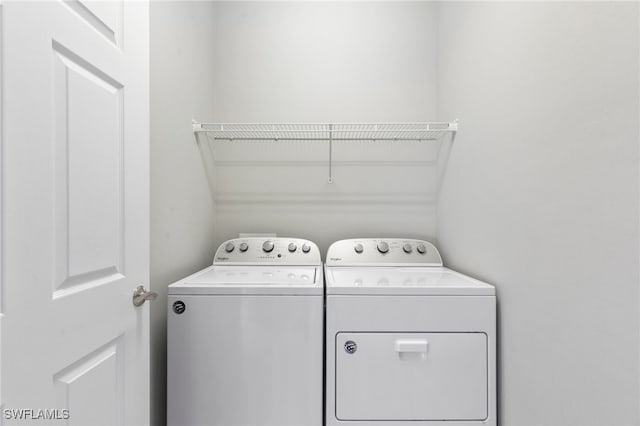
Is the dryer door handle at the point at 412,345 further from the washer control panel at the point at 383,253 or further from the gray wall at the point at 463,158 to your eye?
the washer control panel at the point at 383,253

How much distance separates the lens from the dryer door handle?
1.09m

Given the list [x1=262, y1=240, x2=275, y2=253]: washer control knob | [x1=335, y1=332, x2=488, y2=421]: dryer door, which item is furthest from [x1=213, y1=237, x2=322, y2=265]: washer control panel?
[x1=335, y1=332, x2=488, y2=421]: dryer door

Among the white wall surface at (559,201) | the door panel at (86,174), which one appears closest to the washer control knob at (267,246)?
the door panel at (86,174)

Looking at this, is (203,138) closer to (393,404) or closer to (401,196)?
(401,196)

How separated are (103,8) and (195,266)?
3.92ft

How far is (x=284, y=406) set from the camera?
1.11 m

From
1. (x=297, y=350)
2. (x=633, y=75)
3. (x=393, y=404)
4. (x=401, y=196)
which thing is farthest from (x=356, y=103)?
(x=393, y=404)

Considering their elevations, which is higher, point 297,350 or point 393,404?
point 297,350

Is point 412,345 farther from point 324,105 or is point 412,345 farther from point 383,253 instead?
point 324,105

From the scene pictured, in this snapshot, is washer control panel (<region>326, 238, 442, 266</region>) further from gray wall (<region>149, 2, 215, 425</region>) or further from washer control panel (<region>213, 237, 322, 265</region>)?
gray wall (<region>149, 2, 215, 425</region>)

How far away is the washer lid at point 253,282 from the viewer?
44.3 inches

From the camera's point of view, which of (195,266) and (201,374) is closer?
(201,374)

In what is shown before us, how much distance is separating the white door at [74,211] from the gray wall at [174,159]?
0.84 feet

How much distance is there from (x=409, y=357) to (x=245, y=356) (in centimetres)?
66
